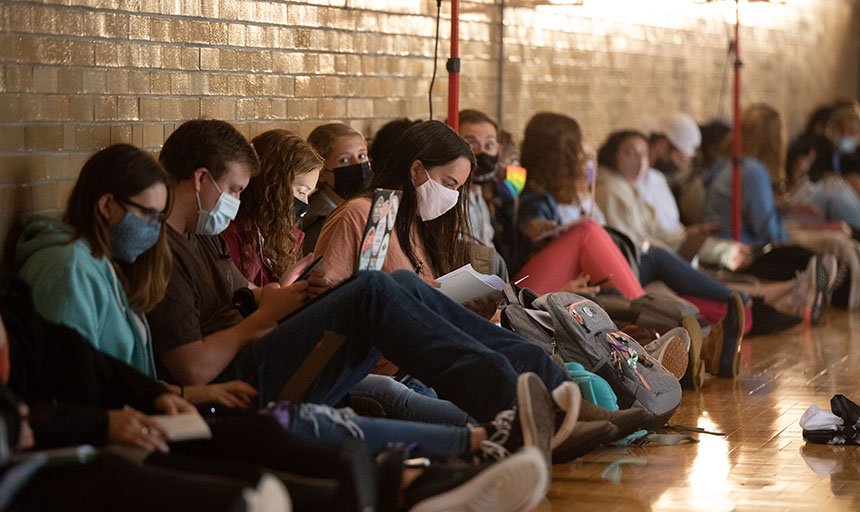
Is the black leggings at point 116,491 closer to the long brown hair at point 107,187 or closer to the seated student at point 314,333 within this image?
the long brown hair at point 107,187

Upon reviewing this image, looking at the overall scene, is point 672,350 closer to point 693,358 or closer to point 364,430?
point 693,358

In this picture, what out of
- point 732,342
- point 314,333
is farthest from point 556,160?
point 314,333

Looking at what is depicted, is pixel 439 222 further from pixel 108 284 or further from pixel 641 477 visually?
pixel 108 284

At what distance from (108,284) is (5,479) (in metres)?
0.80

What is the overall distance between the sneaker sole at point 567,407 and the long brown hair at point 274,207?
1220 millimetres

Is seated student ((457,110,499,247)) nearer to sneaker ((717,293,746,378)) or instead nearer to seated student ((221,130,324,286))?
sneaker ((717,293,746,378))

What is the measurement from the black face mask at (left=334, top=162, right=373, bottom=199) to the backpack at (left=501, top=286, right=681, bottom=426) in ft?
2.74

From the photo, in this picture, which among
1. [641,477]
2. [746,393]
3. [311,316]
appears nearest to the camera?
[311,316]

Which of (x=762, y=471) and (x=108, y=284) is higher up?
(x=108, y=284)

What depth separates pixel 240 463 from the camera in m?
2.65

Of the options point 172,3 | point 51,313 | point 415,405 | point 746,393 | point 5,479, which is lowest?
point 746,393

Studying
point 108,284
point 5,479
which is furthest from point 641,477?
point 5,479

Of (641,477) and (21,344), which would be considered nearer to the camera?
(21,344)

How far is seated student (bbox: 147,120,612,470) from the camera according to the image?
3230mm
